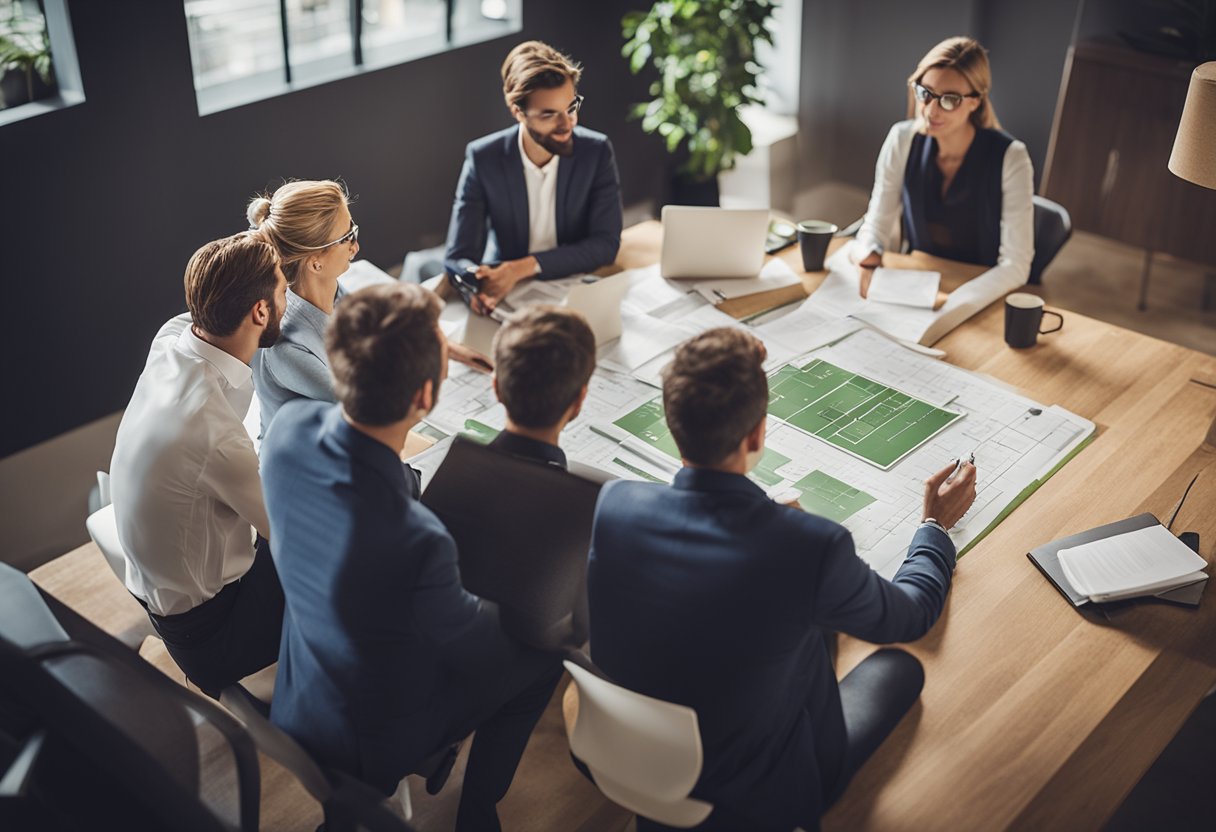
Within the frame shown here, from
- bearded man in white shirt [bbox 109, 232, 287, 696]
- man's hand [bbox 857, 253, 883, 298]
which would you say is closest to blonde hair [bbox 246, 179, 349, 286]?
bearded man in white shirt [bbox 109, 232, 287, 696]

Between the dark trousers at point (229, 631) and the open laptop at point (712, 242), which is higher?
the open laptop at point (712, 242)

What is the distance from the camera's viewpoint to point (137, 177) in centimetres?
388

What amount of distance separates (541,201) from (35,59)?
176cm

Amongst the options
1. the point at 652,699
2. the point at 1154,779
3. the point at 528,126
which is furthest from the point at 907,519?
the point at 528,126

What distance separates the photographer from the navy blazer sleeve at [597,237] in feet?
10.4

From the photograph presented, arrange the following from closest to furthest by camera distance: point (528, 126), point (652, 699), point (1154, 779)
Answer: point (652, 699), point (1154, 779), point (528, 126)

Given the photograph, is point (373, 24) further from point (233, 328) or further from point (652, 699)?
point (652, 699)

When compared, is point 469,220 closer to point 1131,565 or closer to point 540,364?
point 540,364

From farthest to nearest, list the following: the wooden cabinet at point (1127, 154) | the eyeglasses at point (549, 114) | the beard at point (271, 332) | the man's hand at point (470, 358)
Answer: the wooden cabinet at point (1127, 154) → the eyeglasses at point (549, 114) → the man's hand at point (470, 358) → the beard at point (271, 332)

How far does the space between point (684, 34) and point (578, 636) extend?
11.7 ft

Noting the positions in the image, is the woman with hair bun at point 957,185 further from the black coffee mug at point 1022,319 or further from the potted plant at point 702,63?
the potted plant at point 702,63

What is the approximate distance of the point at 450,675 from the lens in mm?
1947

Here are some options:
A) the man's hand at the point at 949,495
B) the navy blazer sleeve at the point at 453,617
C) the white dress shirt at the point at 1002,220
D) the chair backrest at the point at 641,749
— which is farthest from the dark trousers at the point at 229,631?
the white dress shirt at the point at 1002,220

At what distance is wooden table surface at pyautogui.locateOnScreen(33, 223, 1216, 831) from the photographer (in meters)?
1.75
